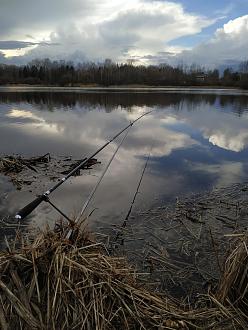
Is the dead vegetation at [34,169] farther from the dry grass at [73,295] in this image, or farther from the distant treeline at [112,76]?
the distant treeline at [112,76]

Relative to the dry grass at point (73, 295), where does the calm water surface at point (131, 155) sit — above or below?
below

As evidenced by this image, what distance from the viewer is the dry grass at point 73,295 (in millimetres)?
3477

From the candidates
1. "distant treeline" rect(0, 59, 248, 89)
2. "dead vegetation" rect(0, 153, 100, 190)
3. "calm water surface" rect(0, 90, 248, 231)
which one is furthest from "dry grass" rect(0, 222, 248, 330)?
"distant treeline" rect(0, 59, 248, 89)

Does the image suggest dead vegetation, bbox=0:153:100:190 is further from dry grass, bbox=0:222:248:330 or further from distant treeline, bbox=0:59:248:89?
distant treeline, bbox=0:59:248:89

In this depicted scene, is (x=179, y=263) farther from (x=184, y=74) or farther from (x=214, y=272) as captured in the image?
(x=184, y=74)

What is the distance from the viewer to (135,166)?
14.7m

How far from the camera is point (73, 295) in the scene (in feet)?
11.8

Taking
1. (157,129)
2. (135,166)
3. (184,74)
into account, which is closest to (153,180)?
(135,166)

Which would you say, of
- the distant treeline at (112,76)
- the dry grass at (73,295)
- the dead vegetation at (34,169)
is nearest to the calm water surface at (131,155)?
the dead vegetation at (34,169)

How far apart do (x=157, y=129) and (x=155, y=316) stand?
2221 cm

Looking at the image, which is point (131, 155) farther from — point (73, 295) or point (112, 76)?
point (112, 76)

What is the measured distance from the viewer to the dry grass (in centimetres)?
348

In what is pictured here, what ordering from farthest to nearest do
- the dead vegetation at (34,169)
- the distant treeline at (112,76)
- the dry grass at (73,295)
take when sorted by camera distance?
Result: 1. the distant treeline at (112,76)
2. the dead vegetation at (34,169)
3. the dry grass at (73,295)

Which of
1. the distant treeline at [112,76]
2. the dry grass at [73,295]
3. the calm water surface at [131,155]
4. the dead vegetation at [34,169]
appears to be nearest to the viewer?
the dry grass at [73,295]
